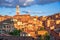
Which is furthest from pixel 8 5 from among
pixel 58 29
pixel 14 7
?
pixel 58 29

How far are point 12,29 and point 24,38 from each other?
1.44ft

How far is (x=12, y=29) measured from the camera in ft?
70.1

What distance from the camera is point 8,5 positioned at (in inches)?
836

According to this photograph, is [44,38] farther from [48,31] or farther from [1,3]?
[1,3]

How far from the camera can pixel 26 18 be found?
70.7ft

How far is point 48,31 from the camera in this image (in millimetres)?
21375

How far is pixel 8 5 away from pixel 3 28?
0.66 meters

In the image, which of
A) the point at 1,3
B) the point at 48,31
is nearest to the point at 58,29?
the point at 48,31

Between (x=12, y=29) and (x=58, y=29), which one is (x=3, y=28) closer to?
(x=12, y=29)

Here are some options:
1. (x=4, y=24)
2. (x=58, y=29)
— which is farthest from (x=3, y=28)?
(x=58, y=29)

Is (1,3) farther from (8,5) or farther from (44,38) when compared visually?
(44,38)

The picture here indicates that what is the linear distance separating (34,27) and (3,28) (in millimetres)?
884

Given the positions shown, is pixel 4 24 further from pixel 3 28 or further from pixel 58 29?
pixel 58 29

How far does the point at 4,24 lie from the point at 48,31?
1.25 m
